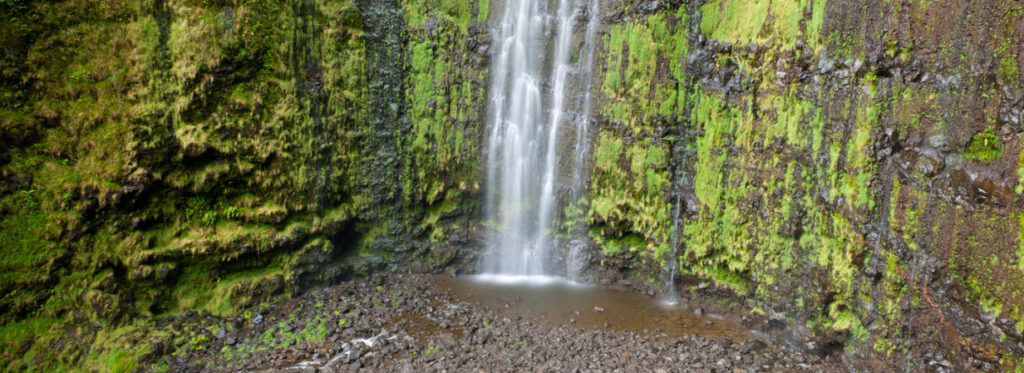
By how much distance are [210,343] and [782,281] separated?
9406 millimetres

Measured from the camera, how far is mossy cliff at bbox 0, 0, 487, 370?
8008 millimetres

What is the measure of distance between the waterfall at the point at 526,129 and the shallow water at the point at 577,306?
0.70 meters

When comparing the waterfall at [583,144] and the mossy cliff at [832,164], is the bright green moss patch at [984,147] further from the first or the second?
the waterfall at [583,144]

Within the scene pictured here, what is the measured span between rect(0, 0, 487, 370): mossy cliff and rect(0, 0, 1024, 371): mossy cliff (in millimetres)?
36

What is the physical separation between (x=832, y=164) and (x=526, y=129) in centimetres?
599

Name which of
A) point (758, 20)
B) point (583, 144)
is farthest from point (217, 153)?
point (758, 20)

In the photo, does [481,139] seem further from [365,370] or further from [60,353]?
[60,353]

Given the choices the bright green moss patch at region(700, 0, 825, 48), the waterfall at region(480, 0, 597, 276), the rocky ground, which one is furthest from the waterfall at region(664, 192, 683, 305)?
the bright green moss patch at region(700, 0, 825, 48)

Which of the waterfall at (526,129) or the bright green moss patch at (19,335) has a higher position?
the waterfall at (526,129)

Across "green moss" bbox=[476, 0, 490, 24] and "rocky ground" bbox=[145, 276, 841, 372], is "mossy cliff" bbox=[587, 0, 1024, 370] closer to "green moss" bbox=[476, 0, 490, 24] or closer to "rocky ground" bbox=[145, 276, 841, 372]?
"rocky ground" bbox=[145, 276, 841, 372]

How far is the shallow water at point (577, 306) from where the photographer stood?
968 cm

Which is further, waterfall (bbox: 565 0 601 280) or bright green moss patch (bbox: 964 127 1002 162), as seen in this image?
waterfall (bbox: 565 0 601 280)

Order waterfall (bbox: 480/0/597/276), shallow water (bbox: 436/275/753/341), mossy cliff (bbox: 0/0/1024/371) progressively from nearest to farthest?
mossy cliff (bbox: 0/0/1024/371) < shallow water (bbox: 436/275/753/341) < waterfall (bbox: 480/0/597/276)

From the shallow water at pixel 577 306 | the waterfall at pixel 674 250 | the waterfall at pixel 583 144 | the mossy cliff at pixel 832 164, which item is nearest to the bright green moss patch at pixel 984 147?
the mossy cliff at pixel 832 164
